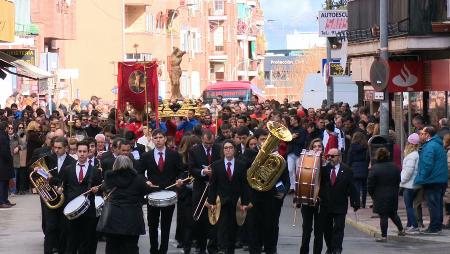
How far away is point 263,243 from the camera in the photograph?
60.5 feet

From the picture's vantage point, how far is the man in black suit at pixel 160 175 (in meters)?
17.8

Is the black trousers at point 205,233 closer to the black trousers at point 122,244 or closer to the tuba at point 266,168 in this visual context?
the tuba at point 266,168

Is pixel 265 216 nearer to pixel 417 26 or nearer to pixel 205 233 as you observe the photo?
pixel 205 233

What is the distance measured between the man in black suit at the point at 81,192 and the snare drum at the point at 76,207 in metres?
0.27

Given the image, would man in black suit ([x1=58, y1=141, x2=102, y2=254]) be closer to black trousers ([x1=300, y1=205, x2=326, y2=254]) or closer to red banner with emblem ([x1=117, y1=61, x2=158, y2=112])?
black trousers ([x1=300, y1=205, x2=326, y2=254])

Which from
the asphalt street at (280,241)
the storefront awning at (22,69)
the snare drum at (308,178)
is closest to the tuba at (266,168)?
the snare drum at (308,178)

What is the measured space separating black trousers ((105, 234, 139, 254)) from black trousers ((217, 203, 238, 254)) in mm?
2509

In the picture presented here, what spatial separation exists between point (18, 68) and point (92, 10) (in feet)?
117

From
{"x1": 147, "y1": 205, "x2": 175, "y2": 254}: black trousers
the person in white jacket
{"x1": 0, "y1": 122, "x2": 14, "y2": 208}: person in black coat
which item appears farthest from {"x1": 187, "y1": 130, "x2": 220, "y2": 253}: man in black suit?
{"x1": 0, "y1": 122, "x2": 14, "y2": 208}: person in black coat

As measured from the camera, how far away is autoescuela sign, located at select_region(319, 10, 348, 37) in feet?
124

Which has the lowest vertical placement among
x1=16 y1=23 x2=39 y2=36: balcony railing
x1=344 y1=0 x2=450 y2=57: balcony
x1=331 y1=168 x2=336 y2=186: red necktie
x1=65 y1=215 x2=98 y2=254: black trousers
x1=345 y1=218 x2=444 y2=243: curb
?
x1=345 y1=218 x2=444 y2=243: curb

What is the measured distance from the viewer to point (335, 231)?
1792 centimetres

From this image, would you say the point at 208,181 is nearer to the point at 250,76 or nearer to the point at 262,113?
Answer: the point at 262,113

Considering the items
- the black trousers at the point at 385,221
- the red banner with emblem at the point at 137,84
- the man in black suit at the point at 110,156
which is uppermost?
the red banner with emblem at the point at 137,84
